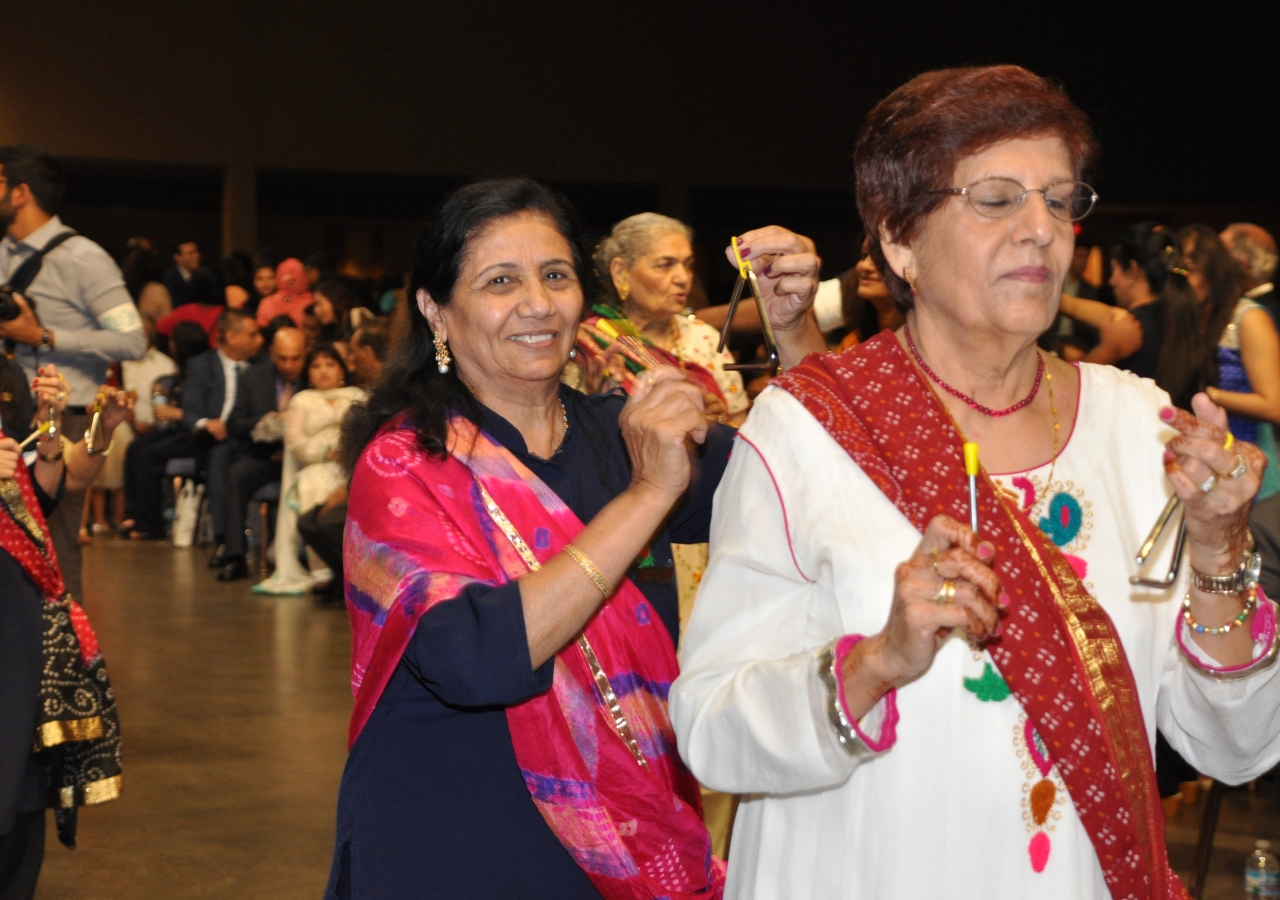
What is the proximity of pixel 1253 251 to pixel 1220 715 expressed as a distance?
4126 millimetres

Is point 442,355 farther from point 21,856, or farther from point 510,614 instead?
point 21,856

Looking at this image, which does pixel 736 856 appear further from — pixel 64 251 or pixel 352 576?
pixel 64 251

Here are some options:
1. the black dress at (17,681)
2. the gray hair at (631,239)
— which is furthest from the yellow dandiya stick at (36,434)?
the gray hair at (631,239)

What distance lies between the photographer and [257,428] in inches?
338

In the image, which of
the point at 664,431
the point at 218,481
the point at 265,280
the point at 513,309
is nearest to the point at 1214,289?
the point at 513,309

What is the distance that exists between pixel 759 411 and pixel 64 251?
11.5 feet

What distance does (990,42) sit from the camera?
14.9 metres

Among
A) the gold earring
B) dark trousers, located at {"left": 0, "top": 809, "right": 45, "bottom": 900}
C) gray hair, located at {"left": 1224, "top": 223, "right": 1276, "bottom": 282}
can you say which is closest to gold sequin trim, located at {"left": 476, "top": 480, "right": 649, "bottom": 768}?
the gold earring

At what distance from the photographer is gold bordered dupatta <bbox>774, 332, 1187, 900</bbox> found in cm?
139

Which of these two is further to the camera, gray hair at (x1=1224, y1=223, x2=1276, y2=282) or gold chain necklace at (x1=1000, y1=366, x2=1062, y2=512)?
→ gray hair at (x1=1224, y1=223, x2=1276, y2=282)

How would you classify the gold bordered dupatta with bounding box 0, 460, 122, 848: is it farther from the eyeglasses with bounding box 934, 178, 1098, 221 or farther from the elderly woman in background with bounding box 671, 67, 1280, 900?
the eyeglasses with bounding box 934, 178, 1098, 221

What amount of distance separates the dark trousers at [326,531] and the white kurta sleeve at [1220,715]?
5899mm

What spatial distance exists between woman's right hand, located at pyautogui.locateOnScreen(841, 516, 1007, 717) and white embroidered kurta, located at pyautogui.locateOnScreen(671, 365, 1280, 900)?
12 cm

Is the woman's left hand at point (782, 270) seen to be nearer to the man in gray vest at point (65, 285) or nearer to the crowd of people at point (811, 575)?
the crowd of people at point (811, 575)
